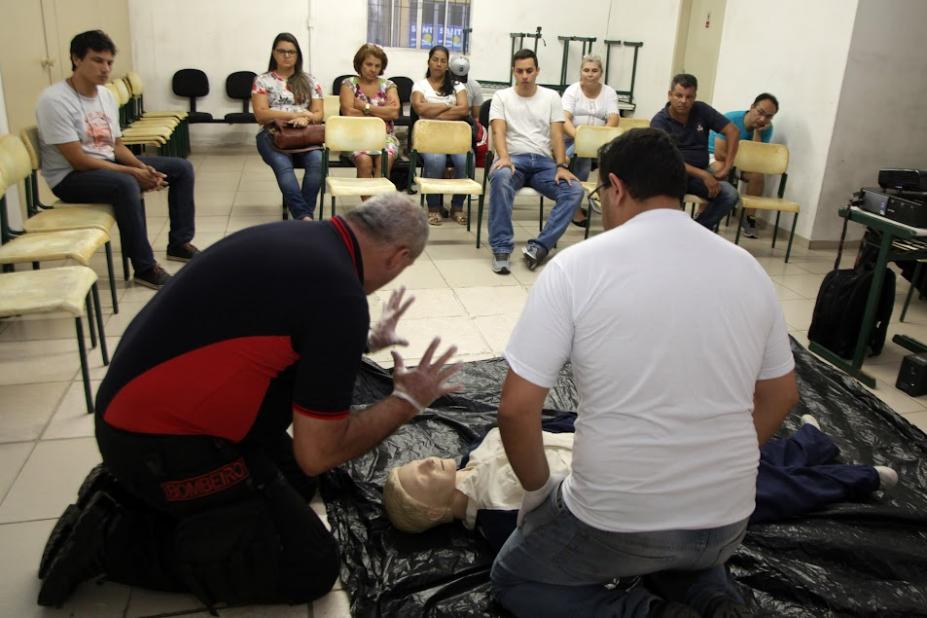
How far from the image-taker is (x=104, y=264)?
405 centimetres

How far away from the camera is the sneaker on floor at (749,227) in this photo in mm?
5378

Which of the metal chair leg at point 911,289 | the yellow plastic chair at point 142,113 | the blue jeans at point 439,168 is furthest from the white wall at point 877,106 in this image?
the yellow plastic chair at point 142,113

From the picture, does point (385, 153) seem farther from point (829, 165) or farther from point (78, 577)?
point (78, 577)

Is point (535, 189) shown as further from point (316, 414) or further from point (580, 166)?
point (316, 414)

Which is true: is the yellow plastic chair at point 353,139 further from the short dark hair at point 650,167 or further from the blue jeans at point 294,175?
the short dark hair at point 650,167

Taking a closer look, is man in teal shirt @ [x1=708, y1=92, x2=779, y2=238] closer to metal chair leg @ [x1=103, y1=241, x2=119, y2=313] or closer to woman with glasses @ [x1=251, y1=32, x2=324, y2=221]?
woman with glasses @ [x1=251, y1=32, x2=324, y2=221]

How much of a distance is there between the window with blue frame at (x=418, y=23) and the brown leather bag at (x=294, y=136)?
11.4 feet

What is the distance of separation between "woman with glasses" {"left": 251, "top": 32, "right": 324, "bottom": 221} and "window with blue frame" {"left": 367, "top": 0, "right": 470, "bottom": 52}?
3185 millimetres

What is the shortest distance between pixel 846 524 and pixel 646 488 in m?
1.05

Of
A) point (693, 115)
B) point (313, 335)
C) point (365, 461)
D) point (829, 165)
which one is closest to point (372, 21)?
point (693, 115)

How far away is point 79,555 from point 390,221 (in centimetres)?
104

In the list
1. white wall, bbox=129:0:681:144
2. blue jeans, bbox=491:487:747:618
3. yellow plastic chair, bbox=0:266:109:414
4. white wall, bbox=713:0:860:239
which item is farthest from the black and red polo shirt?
white wall, bbox=129:0:681:144

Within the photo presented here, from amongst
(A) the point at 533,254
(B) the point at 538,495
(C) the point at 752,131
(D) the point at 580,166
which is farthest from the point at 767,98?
(B) the point at 538,495

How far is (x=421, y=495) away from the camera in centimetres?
192
